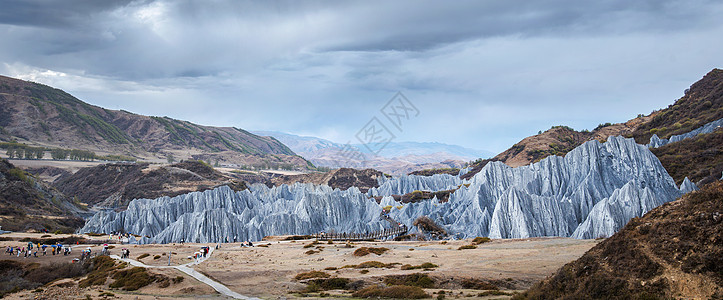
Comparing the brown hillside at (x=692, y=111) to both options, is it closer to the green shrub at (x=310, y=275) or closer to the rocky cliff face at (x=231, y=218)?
the rocky cliff face at (x=231, y=218)

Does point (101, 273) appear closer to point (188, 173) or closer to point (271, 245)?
point (271, 245)

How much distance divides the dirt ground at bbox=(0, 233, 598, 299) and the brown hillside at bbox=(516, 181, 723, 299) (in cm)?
492

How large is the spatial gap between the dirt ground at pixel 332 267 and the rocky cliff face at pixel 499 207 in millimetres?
13514

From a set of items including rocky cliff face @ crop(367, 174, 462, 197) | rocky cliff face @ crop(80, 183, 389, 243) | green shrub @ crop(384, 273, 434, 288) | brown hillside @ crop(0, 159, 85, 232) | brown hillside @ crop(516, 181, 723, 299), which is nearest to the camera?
brown hillside @ crop(516, 181, 723, 299)

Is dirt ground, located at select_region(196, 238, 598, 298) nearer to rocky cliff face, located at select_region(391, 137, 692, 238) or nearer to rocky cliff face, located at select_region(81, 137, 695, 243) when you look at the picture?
rocky cliff face, located at select_region(391, 137, 692, 238)

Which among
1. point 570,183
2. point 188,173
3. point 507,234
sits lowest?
point 507,234

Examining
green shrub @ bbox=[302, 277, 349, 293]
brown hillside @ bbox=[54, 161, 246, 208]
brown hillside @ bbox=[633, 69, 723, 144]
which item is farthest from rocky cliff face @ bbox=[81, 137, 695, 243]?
brown hillside @ bbox=[633, 69, 723, 144]

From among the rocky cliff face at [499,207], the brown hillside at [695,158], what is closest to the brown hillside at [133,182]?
the rocky cliff face at [499,207]

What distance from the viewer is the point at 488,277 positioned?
977 inches

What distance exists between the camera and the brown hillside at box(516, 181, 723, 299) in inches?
505

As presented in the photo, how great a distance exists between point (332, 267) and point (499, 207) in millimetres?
32203

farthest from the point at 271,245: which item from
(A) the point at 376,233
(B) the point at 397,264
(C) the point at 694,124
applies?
(C) the point at 694,124

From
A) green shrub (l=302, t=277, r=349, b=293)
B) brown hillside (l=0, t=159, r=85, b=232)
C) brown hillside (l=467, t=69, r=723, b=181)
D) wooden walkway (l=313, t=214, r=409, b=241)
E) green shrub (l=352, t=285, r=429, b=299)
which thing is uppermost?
brown hillside (l=467, t=69, r=723, b=181)

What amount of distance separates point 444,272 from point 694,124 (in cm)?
10621
